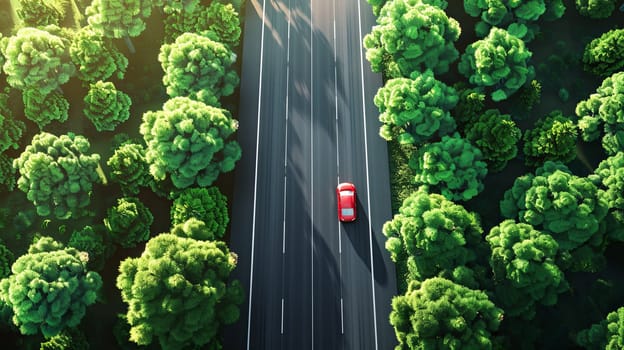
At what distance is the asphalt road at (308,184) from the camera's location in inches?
1948

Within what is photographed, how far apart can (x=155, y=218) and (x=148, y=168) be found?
6.34m

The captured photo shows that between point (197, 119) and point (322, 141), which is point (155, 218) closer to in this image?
point (197, 119)

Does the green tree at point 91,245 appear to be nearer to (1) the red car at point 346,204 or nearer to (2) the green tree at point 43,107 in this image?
(2) the green tree at point 43,107

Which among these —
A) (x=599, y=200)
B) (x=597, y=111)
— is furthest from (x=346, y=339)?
(x=597, y=111)

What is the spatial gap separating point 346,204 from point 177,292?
21042 mm

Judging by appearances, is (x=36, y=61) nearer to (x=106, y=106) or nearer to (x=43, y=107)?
(x=43, y=107)

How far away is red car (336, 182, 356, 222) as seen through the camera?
173 ft

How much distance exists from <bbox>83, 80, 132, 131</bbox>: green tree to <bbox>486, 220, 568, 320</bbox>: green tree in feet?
146

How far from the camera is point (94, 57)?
56.7 m

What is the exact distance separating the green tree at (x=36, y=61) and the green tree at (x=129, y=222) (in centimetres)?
1823

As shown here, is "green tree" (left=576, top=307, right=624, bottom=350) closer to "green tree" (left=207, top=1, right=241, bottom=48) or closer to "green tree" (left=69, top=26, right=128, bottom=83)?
"green tree" (left=207, top=1, right=241, bottom=48)

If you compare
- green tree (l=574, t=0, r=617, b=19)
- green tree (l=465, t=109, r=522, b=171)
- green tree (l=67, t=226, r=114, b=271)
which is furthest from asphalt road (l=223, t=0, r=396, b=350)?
green tree (l=574, t=0, r=617, b=19)

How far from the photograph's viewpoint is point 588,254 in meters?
46.1

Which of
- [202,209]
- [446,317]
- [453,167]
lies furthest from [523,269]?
[202,209]
